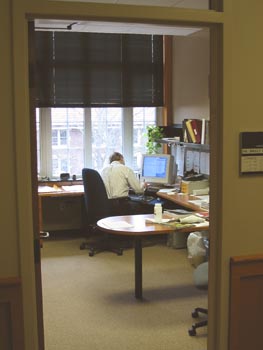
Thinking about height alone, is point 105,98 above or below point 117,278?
above

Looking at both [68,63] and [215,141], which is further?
[68,63]

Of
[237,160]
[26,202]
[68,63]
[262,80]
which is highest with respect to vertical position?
[68,63]

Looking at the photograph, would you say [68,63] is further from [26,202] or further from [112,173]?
[26,202]

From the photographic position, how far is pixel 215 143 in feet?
8.52

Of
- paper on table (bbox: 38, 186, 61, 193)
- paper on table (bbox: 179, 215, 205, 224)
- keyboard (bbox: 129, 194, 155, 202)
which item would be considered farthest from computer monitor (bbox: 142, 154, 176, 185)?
paper on table (bbox: 179, 215, 205, 224)

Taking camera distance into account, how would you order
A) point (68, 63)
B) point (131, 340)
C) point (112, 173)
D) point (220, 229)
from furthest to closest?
point (68, 63) < point (112, 173) < point (131, 340) < point (220, 229)

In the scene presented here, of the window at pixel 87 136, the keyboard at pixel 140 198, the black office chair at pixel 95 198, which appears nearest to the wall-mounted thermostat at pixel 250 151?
the black office chair at pixel 95 198

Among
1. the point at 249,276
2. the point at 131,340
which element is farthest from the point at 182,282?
the point at 249,276

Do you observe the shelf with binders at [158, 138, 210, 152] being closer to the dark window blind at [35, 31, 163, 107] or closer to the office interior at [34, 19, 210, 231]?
the office interior at [34, 19, 210, 231]

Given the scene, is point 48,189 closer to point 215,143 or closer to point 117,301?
point 117,301

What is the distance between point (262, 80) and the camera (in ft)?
8.59

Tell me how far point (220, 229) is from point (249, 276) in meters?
0.31

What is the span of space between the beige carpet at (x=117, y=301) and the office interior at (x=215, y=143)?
1.23 metres

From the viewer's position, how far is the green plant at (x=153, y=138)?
7.01 metres
